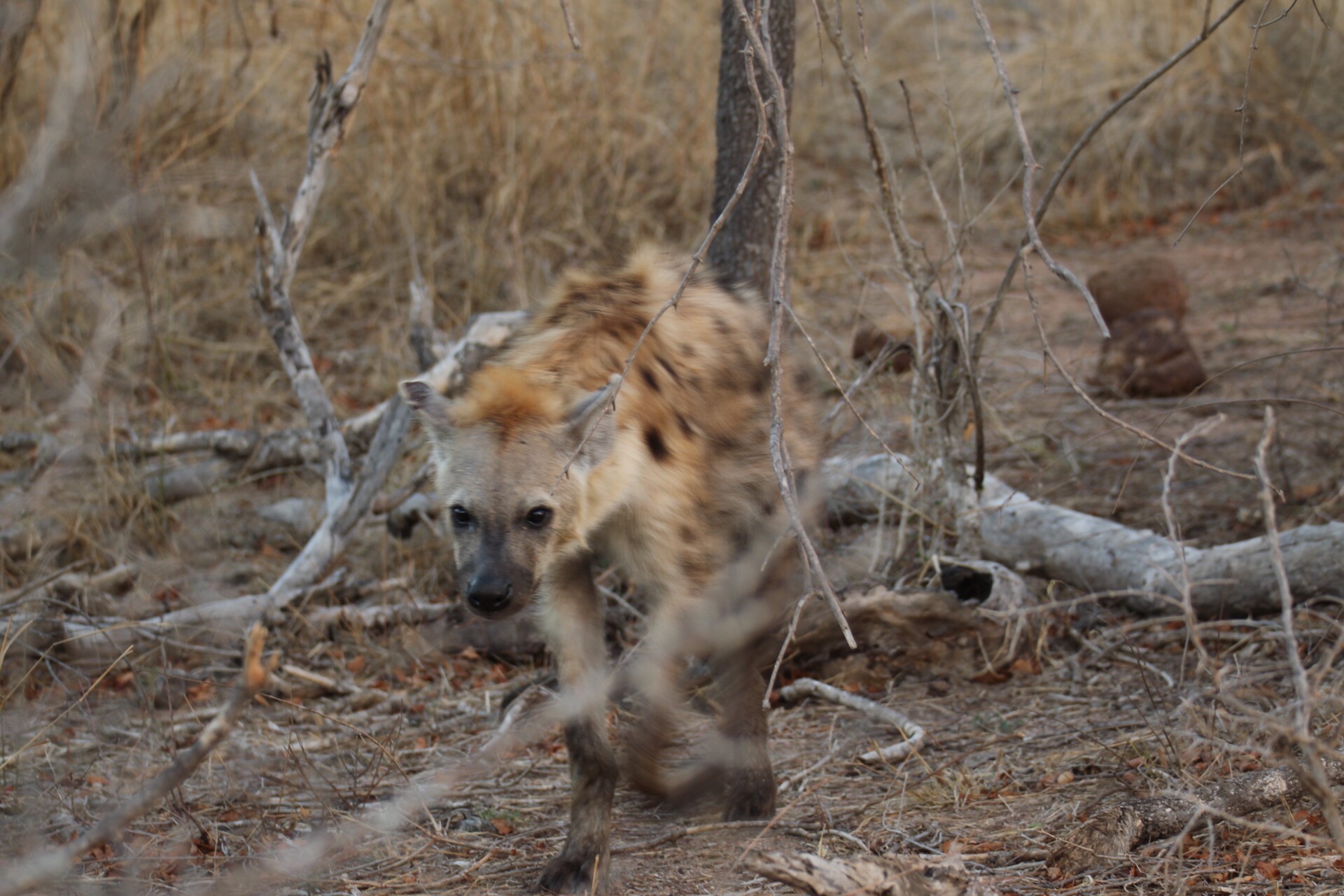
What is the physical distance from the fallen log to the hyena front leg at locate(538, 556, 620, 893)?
1280 mm

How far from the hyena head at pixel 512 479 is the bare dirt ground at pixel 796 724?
53cm

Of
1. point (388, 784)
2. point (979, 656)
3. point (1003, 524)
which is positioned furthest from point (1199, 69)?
point (388, 784)

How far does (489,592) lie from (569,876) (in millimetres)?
674

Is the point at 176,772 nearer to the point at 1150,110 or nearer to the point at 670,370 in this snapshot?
the point at 670,370

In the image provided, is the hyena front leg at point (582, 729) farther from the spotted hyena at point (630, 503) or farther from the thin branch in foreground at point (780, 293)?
the thin branch in foreground at point (780, 293)

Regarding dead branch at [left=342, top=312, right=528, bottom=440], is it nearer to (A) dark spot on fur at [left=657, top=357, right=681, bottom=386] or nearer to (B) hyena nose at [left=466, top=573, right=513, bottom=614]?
(A) dark spot on fur at [left=657, top=357, right=681, bottom=386]

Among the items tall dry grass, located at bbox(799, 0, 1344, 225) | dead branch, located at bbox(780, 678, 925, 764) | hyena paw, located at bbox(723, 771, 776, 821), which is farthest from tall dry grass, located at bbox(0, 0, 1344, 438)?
hyena paw, located at bbox(723, 771, 776, 821)

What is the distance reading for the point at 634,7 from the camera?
25.7 feet

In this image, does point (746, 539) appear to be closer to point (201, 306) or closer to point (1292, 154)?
point (201, 306)

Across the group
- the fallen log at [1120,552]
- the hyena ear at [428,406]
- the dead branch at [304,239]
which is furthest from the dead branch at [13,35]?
the fallen log at [1120,552]

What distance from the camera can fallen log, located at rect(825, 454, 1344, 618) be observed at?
3482mm

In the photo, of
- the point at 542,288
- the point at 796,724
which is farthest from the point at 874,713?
the point at 542,288

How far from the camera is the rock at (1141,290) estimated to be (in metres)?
5.75

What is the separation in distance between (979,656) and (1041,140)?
5.89m
